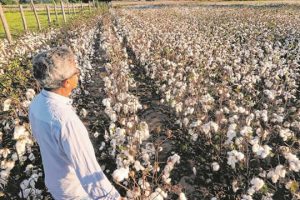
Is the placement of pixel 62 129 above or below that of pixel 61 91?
below

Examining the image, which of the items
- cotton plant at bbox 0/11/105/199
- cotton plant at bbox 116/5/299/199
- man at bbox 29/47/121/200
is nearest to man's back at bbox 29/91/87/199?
man at bbox 29/47/121/200

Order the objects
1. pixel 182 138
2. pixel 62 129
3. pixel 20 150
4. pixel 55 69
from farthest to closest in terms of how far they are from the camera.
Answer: pixel 182 138, pixel 20 150, pixel 55 69, pixel 62 129

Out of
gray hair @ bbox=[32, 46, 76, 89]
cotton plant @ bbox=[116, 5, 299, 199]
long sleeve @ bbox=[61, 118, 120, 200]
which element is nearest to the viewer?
long sleeve @ bbox=[61, 118, 120, 200]

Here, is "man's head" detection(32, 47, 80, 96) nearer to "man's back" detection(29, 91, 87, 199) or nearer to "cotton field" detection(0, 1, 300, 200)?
"man's back" detection(29, 91, 87, 199)

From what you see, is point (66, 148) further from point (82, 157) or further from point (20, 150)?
point (20, 150)

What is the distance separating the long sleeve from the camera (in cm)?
225

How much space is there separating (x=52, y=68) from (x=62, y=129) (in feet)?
1.35

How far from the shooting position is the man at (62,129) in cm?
227

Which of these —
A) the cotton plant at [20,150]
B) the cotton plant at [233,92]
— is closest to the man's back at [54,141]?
the cotton plant at [20,150]

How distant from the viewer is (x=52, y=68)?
235 centimetres

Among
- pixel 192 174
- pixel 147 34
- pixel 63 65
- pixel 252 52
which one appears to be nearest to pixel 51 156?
pixel 63 65

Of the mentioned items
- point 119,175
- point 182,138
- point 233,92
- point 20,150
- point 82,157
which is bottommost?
point 182,138

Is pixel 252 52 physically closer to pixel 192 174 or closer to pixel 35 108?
pixel 192 174

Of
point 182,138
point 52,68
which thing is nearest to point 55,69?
point 52,68
